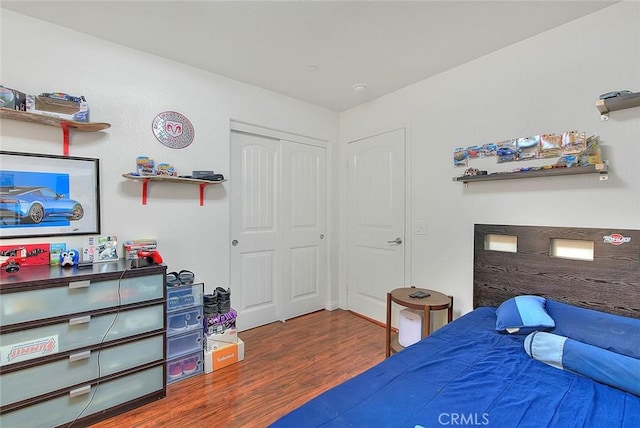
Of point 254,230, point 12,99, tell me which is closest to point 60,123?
point 12,99

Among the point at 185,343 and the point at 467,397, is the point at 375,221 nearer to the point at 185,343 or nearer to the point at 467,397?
the point at 185,343

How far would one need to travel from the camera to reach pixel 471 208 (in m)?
2.47

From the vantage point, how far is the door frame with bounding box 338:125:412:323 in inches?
116

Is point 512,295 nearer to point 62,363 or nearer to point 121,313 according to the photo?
point 121,313

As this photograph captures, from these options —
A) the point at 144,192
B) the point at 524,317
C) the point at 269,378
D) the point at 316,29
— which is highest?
the point at 316,29

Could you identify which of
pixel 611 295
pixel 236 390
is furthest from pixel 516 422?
pixel 236 390

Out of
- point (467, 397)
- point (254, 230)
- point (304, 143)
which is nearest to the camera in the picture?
point (467, 397)

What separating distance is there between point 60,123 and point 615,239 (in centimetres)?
353

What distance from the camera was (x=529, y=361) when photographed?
4.69ft

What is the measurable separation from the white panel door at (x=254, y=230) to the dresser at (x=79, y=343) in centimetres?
105

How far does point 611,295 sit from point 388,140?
214 centimetres

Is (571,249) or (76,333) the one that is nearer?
(76,333)

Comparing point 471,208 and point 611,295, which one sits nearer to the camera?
point 611,295

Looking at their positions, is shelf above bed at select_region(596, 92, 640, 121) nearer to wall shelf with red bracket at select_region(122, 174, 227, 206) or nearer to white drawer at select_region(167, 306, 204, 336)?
wall shelf with red bracket at select_region(122, 174, 227, 206)
